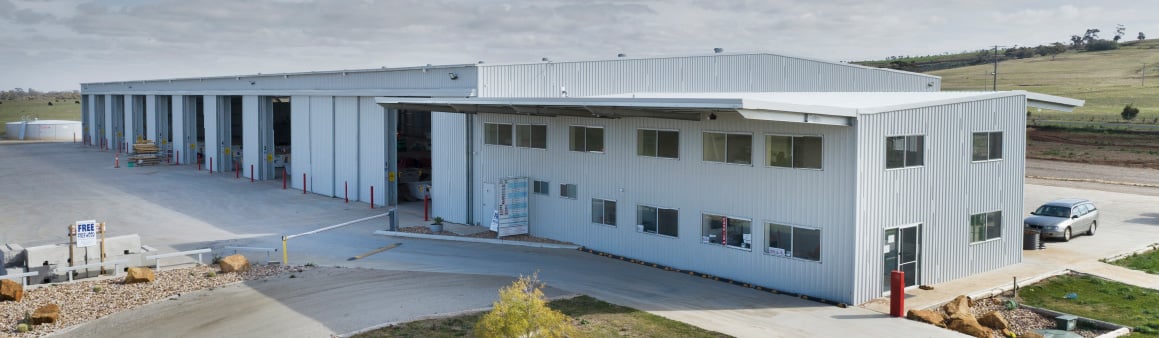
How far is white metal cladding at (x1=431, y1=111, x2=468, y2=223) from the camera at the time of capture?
1267 inches

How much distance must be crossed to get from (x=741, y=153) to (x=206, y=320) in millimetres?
12198

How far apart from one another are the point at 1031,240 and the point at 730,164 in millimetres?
11070

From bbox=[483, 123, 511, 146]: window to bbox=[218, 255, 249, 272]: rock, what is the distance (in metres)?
9.14

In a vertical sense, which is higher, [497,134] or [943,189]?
[497,134]

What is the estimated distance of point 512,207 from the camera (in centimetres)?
2903

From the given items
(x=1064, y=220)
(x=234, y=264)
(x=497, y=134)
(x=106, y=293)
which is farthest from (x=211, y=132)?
(x=1064, y=220)

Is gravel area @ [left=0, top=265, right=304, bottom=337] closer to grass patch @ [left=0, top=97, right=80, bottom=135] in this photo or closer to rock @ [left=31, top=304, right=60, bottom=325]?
rock @ [left=31, top=304, right=60, bottom=325]

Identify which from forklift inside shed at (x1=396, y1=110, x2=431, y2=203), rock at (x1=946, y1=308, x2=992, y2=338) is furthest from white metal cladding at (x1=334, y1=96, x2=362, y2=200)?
rock at (x1=946, y1=308, x2=992, y2=338)

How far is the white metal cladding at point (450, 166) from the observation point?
32.2 metres

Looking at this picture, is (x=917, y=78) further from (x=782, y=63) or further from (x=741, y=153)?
(x=741, y=153)

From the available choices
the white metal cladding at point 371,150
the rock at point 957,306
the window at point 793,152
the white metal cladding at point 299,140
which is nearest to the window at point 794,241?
the window at point 793,152

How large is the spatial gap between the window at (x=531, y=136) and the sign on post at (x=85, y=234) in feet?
39.6

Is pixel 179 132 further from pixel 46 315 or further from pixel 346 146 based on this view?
pixel 46 315

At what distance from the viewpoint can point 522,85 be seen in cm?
3209
